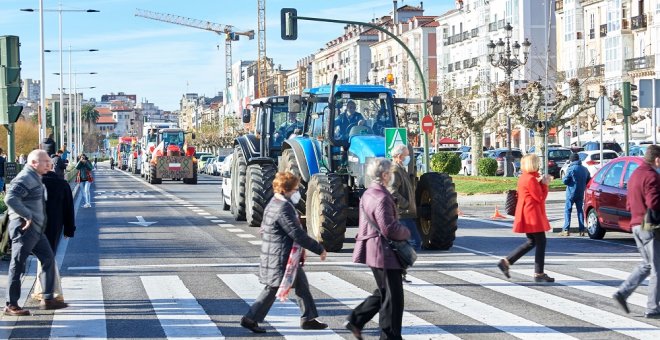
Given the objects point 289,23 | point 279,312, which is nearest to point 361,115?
point 279,312

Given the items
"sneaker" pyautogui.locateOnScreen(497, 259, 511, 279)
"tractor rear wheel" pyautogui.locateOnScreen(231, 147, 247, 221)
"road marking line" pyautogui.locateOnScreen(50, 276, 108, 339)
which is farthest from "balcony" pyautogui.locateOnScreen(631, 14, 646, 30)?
"road marking line" pyautogui.locateOnScreen(50, 276, 108, 339)

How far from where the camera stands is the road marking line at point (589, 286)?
1337 centimetres

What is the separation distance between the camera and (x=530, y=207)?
14.9 metres

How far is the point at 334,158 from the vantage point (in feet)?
66.9

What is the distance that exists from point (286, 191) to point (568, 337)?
2837 millimetres

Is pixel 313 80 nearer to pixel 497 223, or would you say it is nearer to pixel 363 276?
pixel 497 223

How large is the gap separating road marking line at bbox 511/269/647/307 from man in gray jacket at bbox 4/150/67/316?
619 centimetres

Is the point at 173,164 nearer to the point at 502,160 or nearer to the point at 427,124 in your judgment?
the point at 502,160

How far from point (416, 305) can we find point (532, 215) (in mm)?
2719

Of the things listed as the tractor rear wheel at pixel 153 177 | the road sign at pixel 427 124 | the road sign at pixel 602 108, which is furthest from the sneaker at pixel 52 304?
the tractor rear wheel at pixel 153 177

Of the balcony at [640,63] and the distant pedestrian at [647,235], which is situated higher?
the balcony at [640,63]

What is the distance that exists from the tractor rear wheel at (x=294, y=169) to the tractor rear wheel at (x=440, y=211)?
2.36m

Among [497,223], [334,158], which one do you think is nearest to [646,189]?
[334,158]

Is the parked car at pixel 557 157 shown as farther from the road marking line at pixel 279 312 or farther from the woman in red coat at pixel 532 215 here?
the road marking line at pixel 279 312
